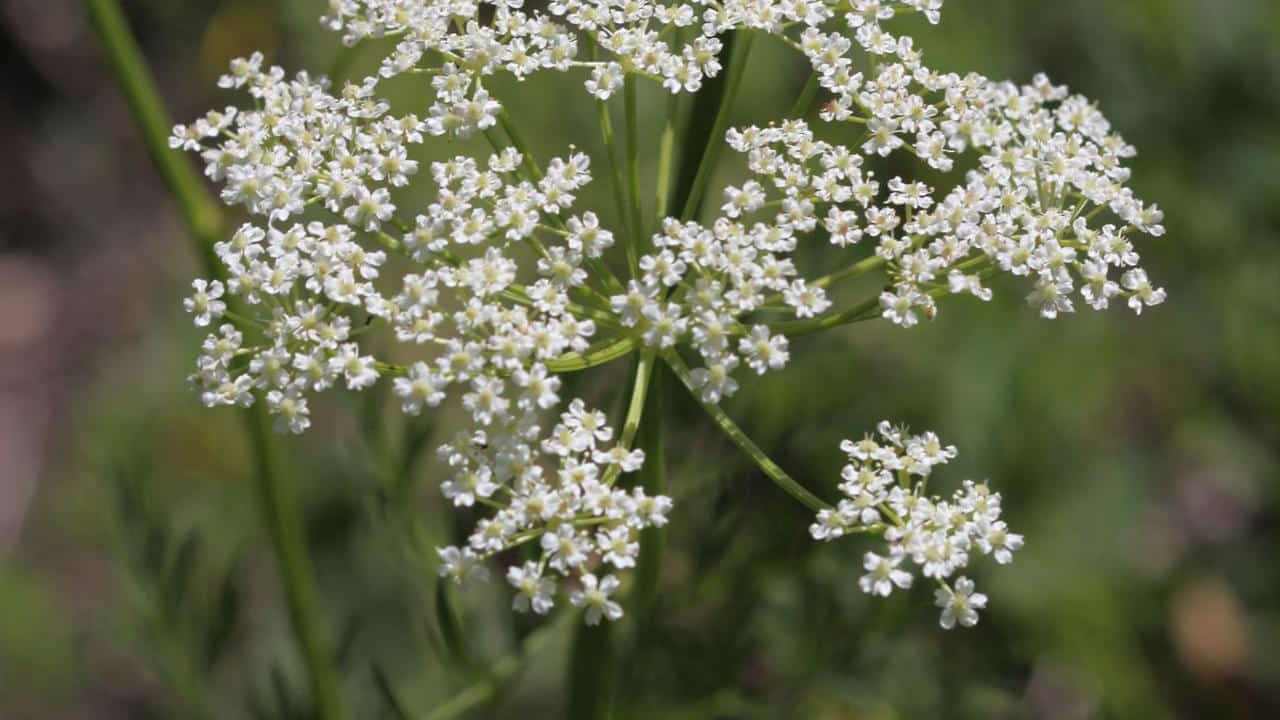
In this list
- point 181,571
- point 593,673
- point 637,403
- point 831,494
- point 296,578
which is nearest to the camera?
point 637,403

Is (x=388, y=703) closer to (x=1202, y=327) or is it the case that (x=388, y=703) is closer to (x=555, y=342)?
(x=555, y=342)

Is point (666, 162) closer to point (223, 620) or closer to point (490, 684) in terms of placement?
point (490, 684)

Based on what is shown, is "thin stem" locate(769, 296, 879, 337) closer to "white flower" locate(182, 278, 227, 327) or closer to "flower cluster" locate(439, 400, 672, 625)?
"flower cluster" locate(439, 400, 672, 625)

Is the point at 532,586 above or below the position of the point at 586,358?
below

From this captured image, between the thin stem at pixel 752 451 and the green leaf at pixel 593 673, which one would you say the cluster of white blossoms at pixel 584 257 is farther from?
the green leaf at pixel 593 673

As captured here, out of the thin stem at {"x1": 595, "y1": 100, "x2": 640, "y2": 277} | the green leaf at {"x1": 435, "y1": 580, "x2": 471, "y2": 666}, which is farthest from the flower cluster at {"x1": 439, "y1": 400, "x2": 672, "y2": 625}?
the thin stem at {"x1": 595, "y1": 100, "x2": 640, "y2": 277}

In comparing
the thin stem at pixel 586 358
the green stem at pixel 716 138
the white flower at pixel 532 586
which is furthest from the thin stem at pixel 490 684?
the green stem at pixel 716 138

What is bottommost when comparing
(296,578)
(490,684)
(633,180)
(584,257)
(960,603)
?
(490,684)

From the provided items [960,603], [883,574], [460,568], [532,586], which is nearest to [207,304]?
[460,568]
